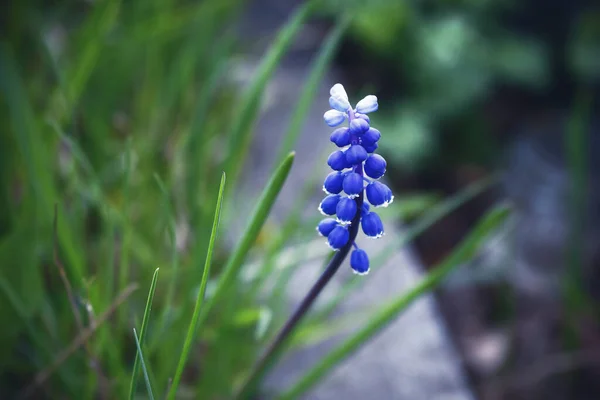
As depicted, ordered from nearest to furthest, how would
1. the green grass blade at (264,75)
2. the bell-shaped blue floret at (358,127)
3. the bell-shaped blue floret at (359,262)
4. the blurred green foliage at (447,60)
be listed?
the bell-shaped blue floret at (358,127) → the bell-shaped blue floret at (359,262) → the green grass blade at (264,75) → the blurred green foliage at (447,60)

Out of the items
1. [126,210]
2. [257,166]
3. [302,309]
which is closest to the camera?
[302,309]

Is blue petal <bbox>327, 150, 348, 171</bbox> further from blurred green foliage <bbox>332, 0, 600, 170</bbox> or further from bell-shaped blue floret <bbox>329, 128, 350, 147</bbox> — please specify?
blurred green foliage <bbox>332, 0, 600, 170</bbox>

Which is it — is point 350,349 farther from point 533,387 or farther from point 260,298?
point 533,387

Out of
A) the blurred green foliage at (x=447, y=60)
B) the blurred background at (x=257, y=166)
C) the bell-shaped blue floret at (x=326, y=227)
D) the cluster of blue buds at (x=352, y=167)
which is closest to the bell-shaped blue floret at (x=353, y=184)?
the cluster of blue buds at (x=352, y=167)

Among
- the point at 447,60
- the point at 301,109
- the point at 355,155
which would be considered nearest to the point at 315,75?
the point at 301,109

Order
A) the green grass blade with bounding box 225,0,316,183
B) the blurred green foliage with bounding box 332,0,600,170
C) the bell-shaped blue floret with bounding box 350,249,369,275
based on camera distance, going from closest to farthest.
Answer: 1. the bell-shaped blue floret with bounding box 350,249,369,275
2. the green grass blade with bounding box 225,0,316,183
3. the blurred green foliage with bounding box 332,0,600,170

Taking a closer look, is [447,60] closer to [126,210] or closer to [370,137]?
[126,210]

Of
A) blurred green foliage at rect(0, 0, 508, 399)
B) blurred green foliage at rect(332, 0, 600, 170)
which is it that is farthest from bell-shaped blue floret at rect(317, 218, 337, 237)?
blurred green foliage at rect(332, 0, 600, 170)

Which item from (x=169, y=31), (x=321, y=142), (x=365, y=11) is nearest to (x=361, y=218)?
(x=169, y=31)

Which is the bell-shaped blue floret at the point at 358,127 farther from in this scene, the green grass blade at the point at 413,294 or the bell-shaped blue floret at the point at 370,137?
the green grass blade at the point at 413,294
